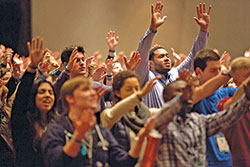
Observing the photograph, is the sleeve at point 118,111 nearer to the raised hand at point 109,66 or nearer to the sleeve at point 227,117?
the sleeve at point 227,117

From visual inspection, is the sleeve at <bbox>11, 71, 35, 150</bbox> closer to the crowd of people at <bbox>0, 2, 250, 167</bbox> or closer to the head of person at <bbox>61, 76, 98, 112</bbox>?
the crowd of people at <bbox>0, 2, 250, 167</bbox>

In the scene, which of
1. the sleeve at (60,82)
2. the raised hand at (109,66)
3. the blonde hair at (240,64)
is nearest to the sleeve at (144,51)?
the raised hand at (109,66)

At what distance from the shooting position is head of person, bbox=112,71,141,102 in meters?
2.72

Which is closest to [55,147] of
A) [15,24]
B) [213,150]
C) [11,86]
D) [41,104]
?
[41,104]

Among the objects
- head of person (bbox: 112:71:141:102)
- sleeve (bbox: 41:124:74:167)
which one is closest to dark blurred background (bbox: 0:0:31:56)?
head of person (bbox: 112:71:141:102)

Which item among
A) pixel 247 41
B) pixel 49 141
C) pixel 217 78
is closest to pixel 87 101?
pixel 49 141

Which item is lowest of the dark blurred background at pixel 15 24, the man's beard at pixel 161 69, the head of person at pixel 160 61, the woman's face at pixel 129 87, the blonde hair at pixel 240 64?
the woman's face at pixel 129 87

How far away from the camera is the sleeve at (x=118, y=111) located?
2.53m

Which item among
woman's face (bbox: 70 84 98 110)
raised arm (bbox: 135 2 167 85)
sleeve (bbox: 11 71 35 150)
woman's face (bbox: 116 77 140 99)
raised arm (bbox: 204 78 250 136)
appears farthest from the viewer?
raised arm (bbox: 135 2 167 85)

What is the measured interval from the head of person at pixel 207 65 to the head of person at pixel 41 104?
1.11 metres

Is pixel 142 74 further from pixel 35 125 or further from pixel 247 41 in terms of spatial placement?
pixel 247 41

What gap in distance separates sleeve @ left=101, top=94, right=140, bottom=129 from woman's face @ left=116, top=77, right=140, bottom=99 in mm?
151

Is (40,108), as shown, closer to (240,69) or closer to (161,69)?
(240,69)

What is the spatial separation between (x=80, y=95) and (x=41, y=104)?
22.9 inches
